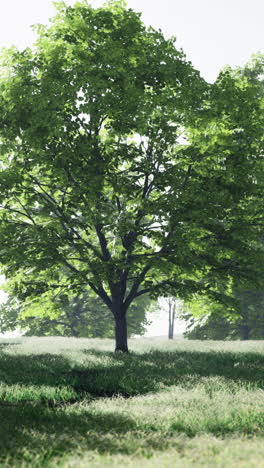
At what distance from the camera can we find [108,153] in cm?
1555

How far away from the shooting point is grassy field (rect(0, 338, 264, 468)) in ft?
13.8

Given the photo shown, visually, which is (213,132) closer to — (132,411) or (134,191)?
(134,191)

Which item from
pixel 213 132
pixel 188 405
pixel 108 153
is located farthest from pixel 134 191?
pixel 188 405

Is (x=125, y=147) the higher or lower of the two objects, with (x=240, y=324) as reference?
higher

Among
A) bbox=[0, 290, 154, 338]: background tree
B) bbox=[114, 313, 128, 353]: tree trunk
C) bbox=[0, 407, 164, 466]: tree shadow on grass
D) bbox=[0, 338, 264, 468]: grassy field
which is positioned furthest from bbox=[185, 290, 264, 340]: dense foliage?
bbox=[0, 407, 164, 466]: tree shadow on grass

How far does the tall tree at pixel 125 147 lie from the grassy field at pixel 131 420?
188 inches

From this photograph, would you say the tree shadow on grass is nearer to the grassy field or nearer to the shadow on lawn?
the grassy field

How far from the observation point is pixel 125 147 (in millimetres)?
15703

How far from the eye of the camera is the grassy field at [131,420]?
4.22 metres

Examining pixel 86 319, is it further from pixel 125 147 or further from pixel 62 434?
pixel 62 434

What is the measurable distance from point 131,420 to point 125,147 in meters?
11.0

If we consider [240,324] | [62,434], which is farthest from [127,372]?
[240,324]

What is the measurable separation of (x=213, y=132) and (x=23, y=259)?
723cm

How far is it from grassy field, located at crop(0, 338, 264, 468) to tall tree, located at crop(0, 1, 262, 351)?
477 centimetres
